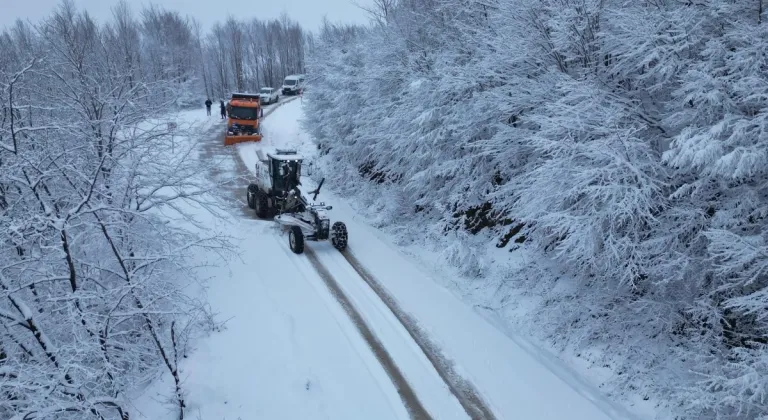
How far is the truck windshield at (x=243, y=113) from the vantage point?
2581cm

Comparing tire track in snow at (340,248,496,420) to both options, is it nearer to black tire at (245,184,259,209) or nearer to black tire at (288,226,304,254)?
black tire at (288,226,304,254)

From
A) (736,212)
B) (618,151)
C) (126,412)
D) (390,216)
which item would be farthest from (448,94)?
(126,412)

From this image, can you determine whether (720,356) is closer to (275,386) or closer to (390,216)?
(275,386)

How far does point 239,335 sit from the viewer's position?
838 centimetres

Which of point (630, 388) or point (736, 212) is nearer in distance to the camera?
point (736, 212)

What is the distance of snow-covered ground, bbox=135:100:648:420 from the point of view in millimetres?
6652

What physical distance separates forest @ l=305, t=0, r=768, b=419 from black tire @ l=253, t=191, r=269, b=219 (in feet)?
19.9

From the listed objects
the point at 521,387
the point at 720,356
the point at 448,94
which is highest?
the point at 448,94

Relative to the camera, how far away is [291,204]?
44.1ft

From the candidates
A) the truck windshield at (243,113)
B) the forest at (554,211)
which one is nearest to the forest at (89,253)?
the forest at (554,211)

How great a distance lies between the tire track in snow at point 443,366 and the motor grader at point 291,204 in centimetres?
250

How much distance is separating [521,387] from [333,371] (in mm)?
3139

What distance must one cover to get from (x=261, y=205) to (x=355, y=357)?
27.3 feet

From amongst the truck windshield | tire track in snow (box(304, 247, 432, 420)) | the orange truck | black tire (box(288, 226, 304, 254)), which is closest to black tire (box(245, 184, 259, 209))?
black tire (box(288, 226, 304, 254))
